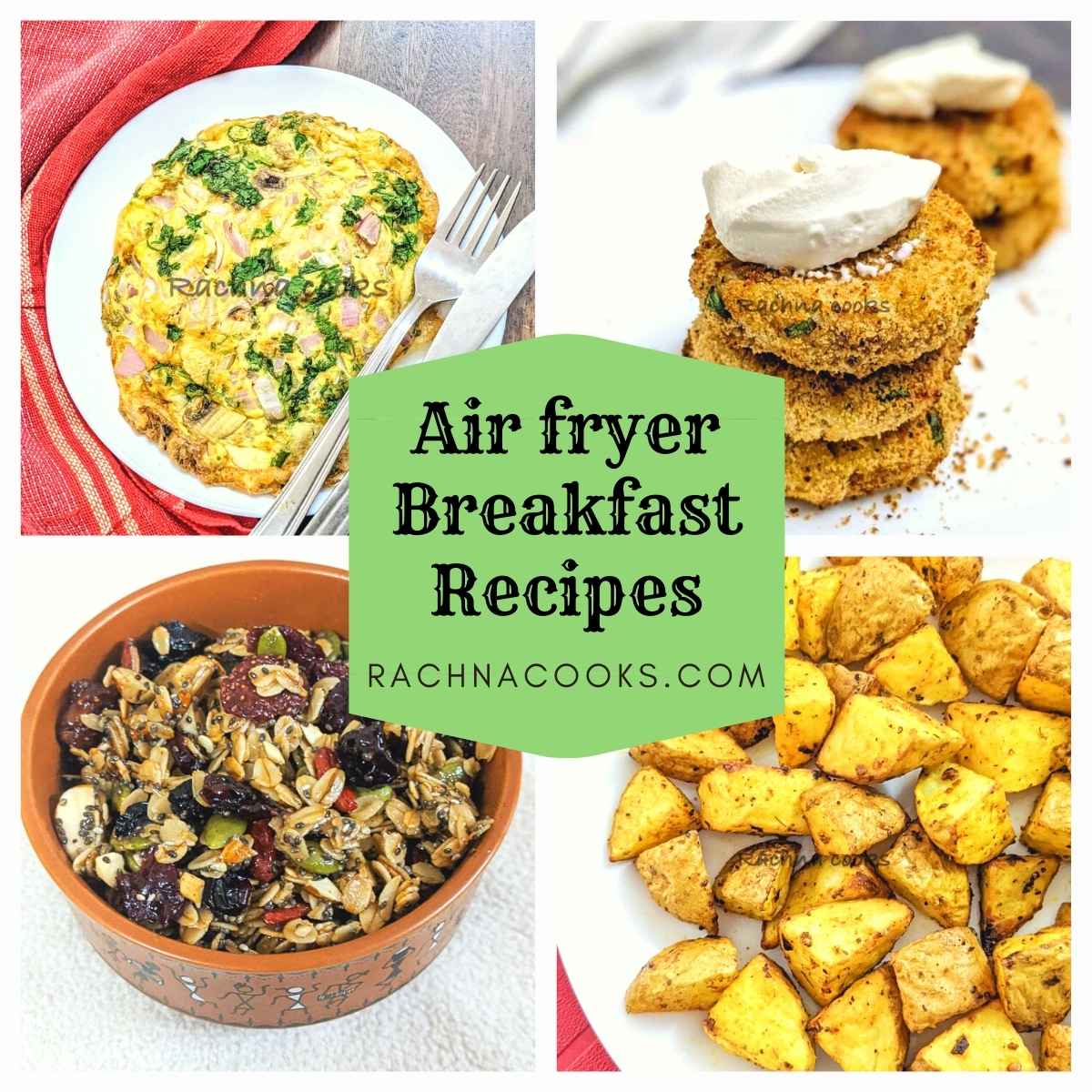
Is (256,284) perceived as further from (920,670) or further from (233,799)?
(920,670)

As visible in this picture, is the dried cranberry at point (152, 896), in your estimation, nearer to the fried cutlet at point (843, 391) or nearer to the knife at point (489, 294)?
the knife at point (489, 294)

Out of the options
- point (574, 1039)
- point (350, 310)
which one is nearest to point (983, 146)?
point (350, 310)

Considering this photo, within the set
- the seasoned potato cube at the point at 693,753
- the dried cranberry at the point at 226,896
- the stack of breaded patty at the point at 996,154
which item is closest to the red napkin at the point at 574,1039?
the seasoned potato cube at the point at 693,753

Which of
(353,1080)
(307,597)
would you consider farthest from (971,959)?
(307,597)

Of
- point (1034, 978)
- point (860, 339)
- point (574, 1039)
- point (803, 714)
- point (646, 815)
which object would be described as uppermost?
point (860, 339)

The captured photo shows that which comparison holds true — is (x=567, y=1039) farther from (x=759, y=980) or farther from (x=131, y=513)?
(x=131, y=513)

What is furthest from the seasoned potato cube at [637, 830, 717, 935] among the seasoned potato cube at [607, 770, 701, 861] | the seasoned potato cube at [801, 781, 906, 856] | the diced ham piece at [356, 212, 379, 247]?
the diced ham piece at [356, 212, 379, 247]
